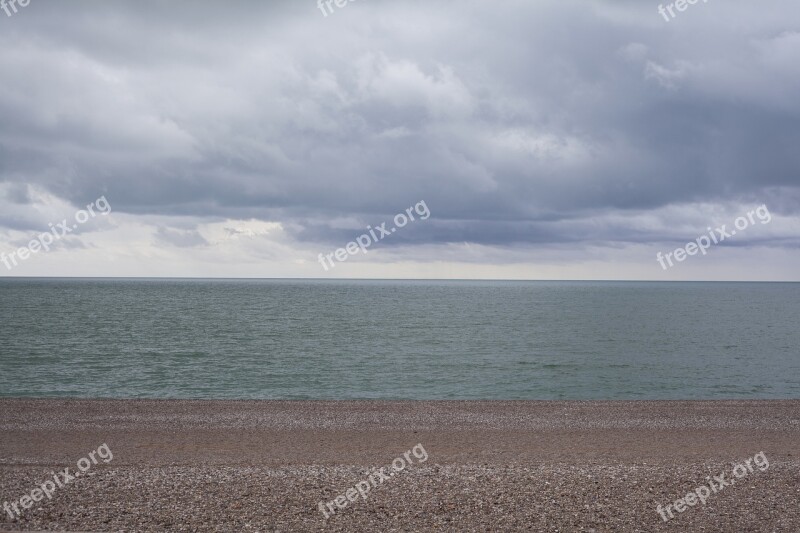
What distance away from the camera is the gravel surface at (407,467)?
38.0ft

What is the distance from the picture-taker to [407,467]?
1541cm

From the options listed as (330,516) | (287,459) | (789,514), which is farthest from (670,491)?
(287,459)

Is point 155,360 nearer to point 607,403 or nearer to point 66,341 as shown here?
point 66,341

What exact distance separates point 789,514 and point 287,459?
11061mm

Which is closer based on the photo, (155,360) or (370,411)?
(370,411)

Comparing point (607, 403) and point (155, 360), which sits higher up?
point (155, 360)

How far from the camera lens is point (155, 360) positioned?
4644 cm

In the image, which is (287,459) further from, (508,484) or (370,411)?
(370,411)

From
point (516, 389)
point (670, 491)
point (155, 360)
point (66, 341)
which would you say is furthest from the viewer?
point (66, 341)

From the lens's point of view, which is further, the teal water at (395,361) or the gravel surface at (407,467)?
the teal water at (395,361)

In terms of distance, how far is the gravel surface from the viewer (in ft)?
38.0

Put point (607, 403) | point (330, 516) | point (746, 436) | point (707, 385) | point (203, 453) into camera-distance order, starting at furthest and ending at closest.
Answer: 1. point (707, 385)
2. point (607, 403)
3. point (746, 436)
4. point (203, 453)
5. point (330, 516)

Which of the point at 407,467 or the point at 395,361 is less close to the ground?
the point at 407,467

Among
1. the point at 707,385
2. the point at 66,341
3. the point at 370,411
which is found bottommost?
the point at 707,385
